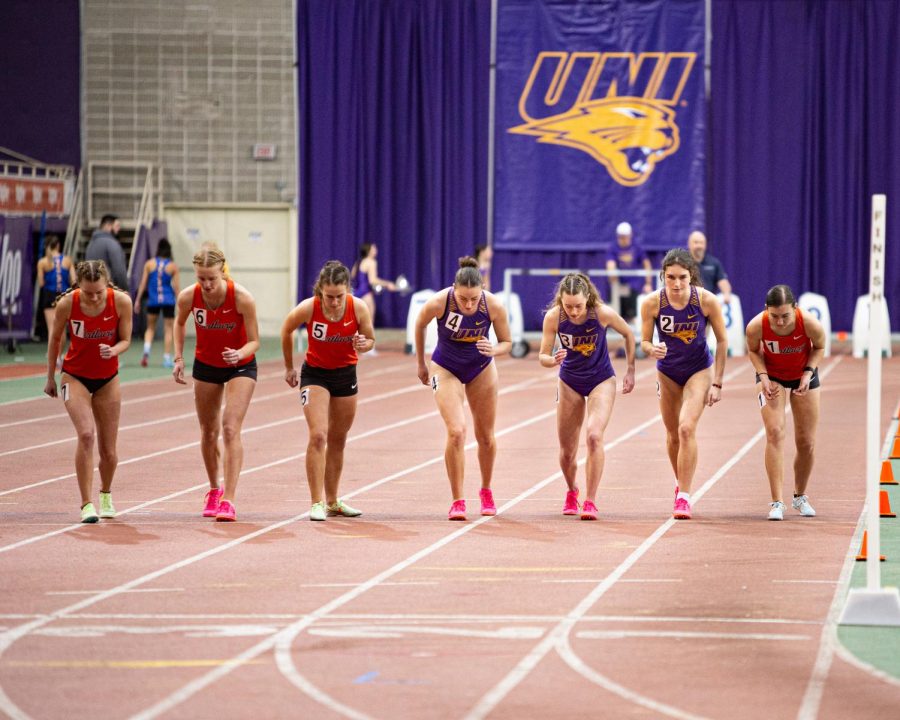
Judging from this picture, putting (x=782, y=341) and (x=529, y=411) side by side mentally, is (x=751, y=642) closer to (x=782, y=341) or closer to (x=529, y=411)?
(x=782, y=341)

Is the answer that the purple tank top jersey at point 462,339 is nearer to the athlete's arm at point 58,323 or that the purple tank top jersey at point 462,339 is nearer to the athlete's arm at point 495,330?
the athlete's arm at point 495,330

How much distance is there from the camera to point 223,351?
31.5 ft

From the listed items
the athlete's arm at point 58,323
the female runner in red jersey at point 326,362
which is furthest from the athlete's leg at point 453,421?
the athlete's arm at point 58,323

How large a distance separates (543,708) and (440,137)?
22.8 metres

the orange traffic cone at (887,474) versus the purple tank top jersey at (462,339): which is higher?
the purple tank top jersey at (462,339)

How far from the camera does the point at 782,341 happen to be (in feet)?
32.1

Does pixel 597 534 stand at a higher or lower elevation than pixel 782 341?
lower

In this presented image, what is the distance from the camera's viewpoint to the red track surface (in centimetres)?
561

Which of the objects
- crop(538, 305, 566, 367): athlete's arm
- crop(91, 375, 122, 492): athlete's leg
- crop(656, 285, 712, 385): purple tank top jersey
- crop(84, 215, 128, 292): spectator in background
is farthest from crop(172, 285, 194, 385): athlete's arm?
crop(84, 215, 128, 292): spectator in background

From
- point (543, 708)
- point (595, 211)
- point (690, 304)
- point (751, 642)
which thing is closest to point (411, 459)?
point (690, 304)

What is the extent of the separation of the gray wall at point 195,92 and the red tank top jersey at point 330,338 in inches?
751

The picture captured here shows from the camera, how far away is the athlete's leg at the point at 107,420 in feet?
31.7

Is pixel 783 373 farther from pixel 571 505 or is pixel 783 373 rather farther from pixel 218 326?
pixel 218 326

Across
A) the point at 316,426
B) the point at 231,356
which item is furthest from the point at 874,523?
the point at 231,356
